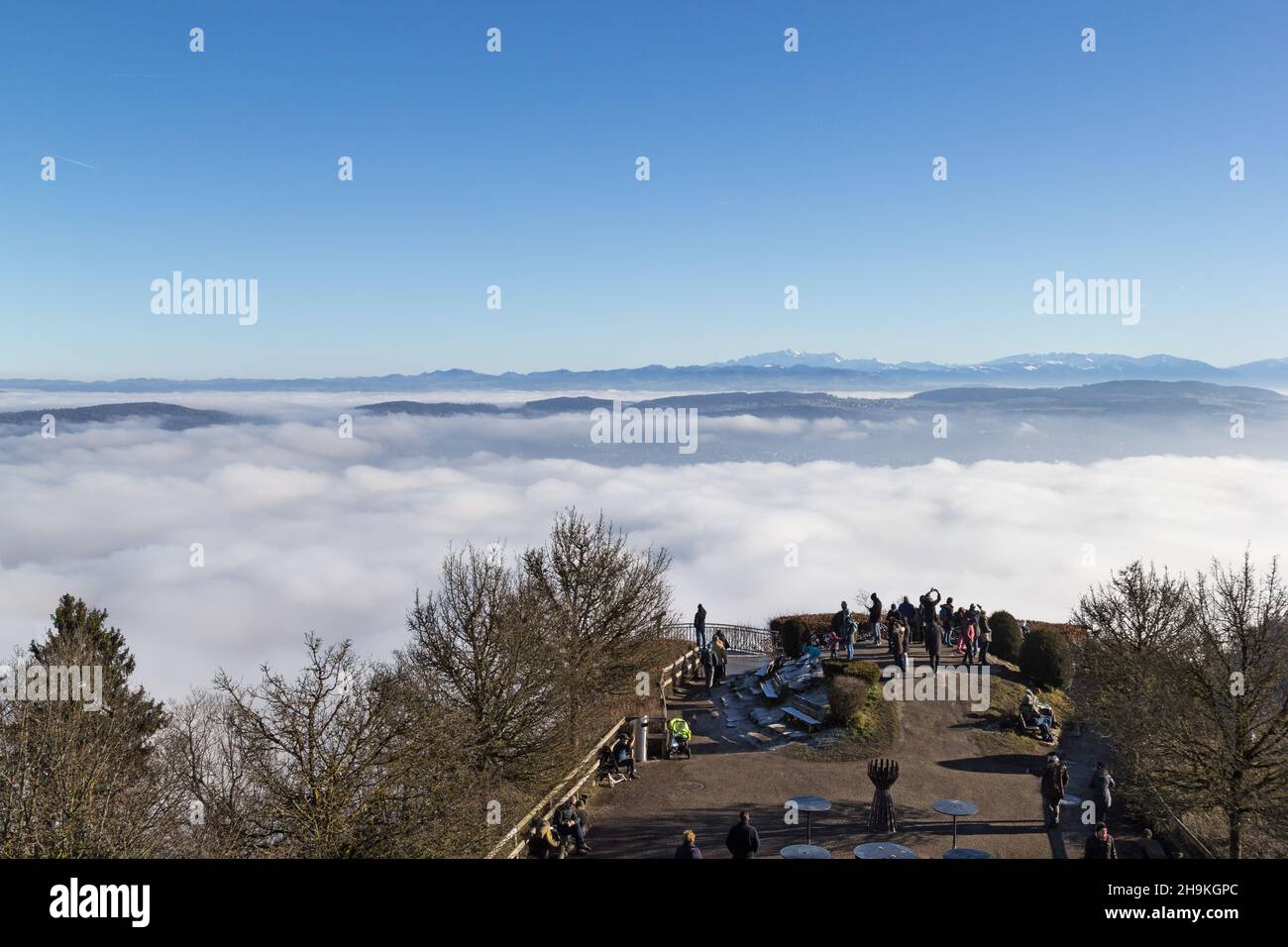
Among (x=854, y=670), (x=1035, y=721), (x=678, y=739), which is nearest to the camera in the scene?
(x=678, y=739)

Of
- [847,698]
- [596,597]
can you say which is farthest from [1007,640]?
[596,597]

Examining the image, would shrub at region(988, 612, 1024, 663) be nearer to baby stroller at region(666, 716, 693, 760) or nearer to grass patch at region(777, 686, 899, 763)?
grass patch at region(777, 686, 899, 763)

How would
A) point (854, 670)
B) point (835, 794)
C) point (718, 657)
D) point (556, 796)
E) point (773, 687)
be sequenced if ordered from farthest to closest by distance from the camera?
point (718, 657)
point (773, 687)
point (854, 670)
point (835, 794)
point (556, 796)

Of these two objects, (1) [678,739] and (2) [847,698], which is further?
(2) [847,698]

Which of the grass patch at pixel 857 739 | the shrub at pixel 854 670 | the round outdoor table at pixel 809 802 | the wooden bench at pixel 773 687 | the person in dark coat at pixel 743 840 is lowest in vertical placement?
the grass patch at pixel 857 739

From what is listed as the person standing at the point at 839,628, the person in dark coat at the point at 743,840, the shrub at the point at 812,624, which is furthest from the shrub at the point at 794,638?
the person in dark coat at the point at 743,840

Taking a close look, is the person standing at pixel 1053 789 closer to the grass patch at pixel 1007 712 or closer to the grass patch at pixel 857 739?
the grass patch at pixel 1007 712

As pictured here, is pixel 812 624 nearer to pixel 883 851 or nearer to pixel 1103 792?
pixel 1103 792
